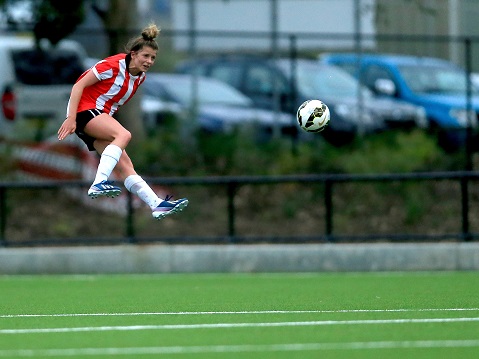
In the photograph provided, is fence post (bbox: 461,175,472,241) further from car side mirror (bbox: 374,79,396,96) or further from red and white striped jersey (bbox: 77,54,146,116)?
red and white striped jersey (bbox: 77,54,146,116)

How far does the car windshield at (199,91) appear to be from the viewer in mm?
21969

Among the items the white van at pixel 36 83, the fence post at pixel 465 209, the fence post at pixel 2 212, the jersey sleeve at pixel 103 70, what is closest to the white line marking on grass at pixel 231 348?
the jersey sleeve at pixel 103 70

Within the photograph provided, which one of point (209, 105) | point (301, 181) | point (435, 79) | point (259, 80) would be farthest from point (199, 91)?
point (301, 181)

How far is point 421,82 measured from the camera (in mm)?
22672

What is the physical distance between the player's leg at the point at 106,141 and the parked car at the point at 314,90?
33.3 ft

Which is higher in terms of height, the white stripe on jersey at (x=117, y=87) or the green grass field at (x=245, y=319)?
the white stripe on jersey at (x=117, y=87)

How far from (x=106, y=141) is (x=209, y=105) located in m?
10.2

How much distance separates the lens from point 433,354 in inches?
309

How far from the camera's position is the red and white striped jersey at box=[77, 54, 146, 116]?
11.5 m

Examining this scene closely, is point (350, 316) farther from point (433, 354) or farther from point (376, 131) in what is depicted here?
point (376, 131)

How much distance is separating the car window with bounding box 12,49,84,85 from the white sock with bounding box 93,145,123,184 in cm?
1053

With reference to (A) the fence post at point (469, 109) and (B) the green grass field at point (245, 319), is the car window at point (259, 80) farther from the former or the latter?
(B) the green grass field at point (245, 319)

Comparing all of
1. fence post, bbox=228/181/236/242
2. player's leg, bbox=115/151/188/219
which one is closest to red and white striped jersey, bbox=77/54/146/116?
player's leg, bbox=115/151/188/219

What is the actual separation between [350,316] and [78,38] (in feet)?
50.8
